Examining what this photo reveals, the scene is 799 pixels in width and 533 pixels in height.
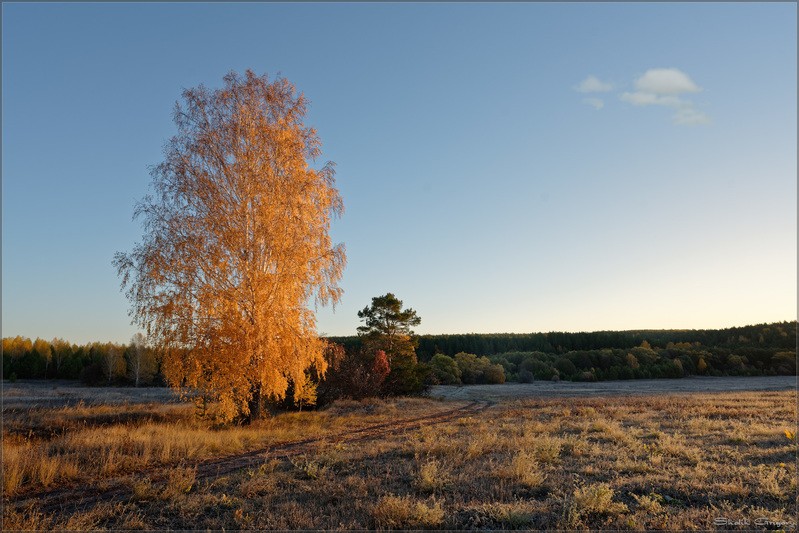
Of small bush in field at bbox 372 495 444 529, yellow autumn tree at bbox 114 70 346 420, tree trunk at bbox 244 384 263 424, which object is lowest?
tree trunk at bbox 244 384 263 424

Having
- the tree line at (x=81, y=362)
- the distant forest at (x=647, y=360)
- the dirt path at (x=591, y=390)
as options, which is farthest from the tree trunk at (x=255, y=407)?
the tree line at (x=81, y=362)

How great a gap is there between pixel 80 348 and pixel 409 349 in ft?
269

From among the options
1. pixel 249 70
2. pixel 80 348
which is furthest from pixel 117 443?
pixel 80 348

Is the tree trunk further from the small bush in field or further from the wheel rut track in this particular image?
the small bush in field

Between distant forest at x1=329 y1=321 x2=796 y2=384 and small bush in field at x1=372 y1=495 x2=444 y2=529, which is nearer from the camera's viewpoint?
small bush in field at x1=372 y1=495 x2=444 y2=529

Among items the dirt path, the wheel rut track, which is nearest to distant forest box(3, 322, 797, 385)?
the dirt path

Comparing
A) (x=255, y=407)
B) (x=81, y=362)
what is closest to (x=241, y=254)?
(x=255, y=407)

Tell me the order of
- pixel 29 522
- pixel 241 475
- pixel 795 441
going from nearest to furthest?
pixel 29 522 < pixel 241 475 < pixel 795 441

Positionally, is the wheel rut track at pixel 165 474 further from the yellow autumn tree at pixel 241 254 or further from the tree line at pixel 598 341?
the tree line at pixel 598 341

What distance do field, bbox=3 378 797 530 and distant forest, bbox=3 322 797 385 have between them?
25.8m

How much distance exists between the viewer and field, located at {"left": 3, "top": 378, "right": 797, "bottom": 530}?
20.6ft

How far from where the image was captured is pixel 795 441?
37.2ft

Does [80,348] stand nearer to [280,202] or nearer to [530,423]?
[280,202]

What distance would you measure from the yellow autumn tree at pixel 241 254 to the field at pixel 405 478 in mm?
2355
